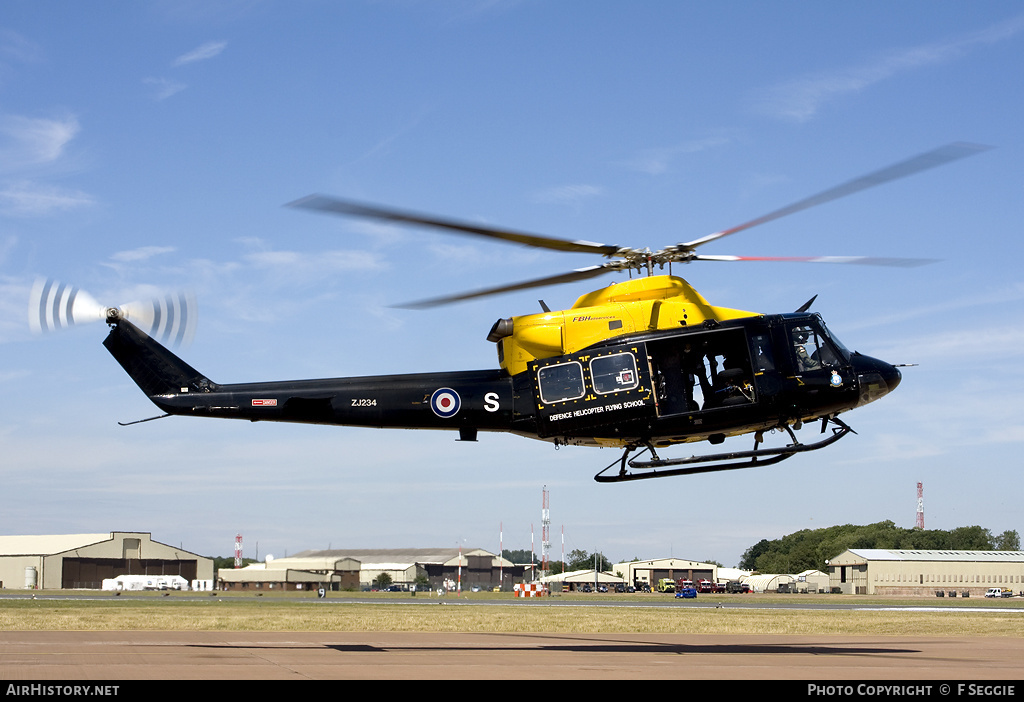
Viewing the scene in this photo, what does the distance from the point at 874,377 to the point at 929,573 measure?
104 meters

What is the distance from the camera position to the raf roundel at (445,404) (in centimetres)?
2073

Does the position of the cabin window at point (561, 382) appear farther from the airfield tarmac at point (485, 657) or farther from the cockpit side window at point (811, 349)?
the airfield tarmac at point (485, 657)

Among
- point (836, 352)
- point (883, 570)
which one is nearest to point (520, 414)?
point (836, 352)

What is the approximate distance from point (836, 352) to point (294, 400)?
11.4 metres

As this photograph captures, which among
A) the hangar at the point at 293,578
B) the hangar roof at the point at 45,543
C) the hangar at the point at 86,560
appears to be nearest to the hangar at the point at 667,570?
the hangar at the point at 293,578

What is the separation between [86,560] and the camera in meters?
123

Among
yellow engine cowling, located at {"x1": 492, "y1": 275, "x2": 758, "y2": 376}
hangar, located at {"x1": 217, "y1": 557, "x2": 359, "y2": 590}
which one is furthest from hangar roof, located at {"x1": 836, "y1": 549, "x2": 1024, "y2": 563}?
yellow engine cowling, located at {"x1": 492, "y1": 275, "x2": 758, "y2": 376}

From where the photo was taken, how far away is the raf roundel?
20734mm

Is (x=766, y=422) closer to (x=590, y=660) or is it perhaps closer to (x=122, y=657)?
(x=590, y=660)

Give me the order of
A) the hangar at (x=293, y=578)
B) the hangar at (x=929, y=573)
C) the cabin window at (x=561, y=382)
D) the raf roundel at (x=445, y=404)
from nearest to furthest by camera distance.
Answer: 1. the cabin window at (x=561, y=382)
2. the raf roundel at (x=445, y=404)
3. the hangar at (x=929, y=573)
4. the hangar at (x=293, y=578)

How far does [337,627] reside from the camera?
3052 centimetres

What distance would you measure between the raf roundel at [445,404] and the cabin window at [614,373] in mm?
3027

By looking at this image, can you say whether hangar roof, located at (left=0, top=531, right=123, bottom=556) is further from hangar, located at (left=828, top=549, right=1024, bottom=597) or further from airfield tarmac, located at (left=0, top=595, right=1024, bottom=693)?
airfield tarmac, located at (left=0, top=595, right=1024, bottom=693)

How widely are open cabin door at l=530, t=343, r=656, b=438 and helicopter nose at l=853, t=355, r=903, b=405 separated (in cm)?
433
